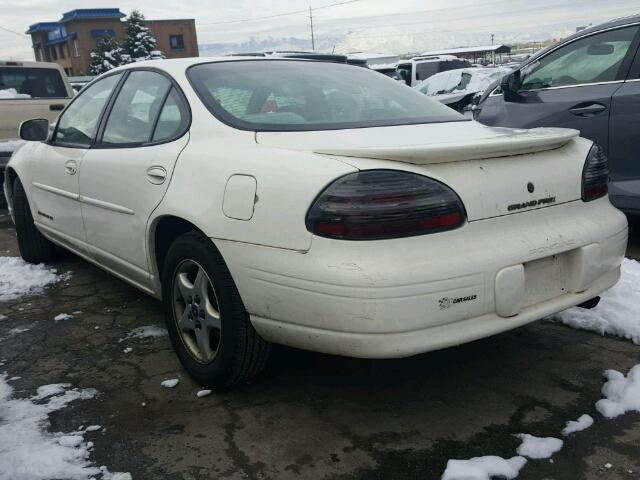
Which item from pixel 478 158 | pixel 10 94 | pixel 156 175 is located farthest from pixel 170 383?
pixel 10 94

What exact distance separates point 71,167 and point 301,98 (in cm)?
162

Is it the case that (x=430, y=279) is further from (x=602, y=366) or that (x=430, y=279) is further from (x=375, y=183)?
(x=602, y=366)

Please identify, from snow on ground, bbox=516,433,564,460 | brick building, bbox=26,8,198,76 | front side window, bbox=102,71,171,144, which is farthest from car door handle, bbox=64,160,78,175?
brick building, bbox=26,8,198,76

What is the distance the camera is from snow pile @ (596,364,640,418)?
8.11 ft

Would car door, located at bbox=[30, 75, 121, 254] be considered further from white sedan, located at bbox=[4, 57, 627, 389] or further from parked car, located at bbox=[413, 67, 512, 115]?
parked car, located at bbox=[413, 67, 512, 115]

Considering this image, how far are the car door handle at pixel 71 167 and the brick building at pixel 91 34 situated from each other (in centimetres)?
5970

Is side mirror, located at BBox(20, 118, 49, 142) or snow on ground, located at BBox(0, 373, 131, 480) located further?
side mirror, located at BBox(20, 118, 49, 142)

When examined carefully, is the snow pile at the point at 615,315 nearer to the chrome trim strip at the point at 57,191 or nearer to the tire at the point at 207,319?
the tire at the point at 207,319

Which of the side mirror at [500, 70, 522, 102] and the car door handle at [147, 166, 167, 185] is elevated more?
the side mirror at [500, 70, 522, 102]

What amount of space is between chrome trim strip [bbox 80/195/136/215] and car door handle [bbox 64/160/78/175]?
0.19m

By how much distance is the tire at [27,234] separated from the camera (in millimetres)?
4859

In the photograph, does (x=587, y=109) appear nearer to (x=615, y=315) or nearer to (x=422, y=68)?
(x=615, y=315)

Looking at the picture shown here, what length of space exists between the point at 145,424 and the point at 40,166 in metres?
2.44

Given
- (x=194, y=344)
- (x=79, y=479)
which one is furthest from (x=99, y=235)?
(x=79, y=479)
